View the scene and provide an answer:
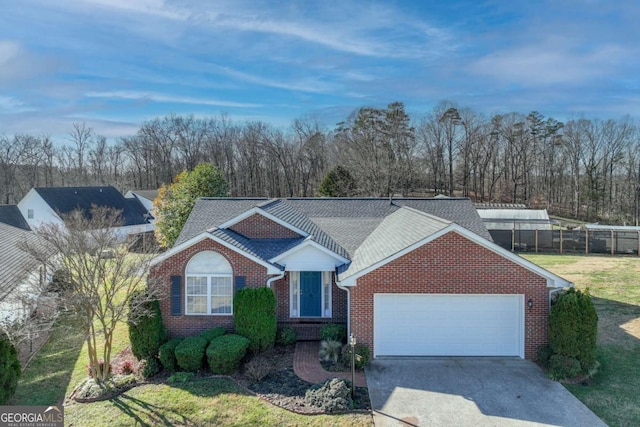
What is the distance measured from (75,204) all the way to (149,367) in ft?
121

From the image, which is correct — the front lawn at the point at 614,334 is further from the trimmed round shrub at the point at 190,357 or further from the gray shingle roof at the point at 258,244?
the trimmed round shrub at the point at 190,357

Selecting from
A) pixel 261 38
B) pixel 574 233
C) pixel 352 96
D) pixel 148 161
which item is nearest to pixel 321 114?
pixel 352 96

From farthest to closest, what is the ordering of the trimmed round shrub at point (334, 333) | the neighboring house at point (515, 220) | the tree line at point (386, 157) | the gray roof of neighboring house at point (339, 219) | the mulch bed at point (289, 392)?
1. the tree line at point (386, 157)
2. the neighboring house at point (515, 220)
3. the gray roof of neighboring house at point (339, 219)
4. the trimmed round shrub at point (334, 333)
5. the mulch bed at point (289, 392)

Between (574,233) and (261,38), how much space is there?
95.8 feet

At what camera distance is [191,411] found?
9.52 m

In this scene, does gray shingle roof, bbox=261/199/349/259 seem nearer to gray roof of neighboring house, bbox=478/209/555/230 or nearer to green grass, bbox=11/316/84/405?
green grass, bbox=11/316/84/405

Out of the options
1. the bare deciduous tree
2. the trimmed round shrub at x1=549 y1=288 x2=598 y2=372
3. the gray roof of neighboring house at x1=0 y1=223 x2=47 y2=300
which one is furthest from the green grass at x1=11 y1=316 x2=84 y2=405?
the trimmed round shrub at x1=549 y1=288 x2=598 y2=372

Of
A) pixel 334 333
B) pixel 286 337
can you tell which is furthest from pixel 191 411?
pixel 334 333

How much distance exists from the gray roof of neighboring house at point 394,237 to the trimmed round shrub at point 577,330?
414 centimetres

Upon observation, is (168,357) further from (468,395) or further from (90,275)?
(468,395)

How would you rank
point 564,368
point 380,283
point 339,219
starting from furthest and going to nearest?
1. point 339,219
2. point 380,283
3. point 564,368

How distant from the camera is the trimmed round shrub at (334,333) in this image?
1353 cm

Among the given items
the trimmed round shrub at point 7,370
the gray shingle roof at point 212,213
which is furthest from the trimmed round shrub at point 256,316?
the trimmed round shrub at point 7,370

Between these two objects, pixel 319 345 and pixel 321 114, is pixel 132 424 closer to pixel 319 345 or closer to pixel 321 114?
pixel 319 345
